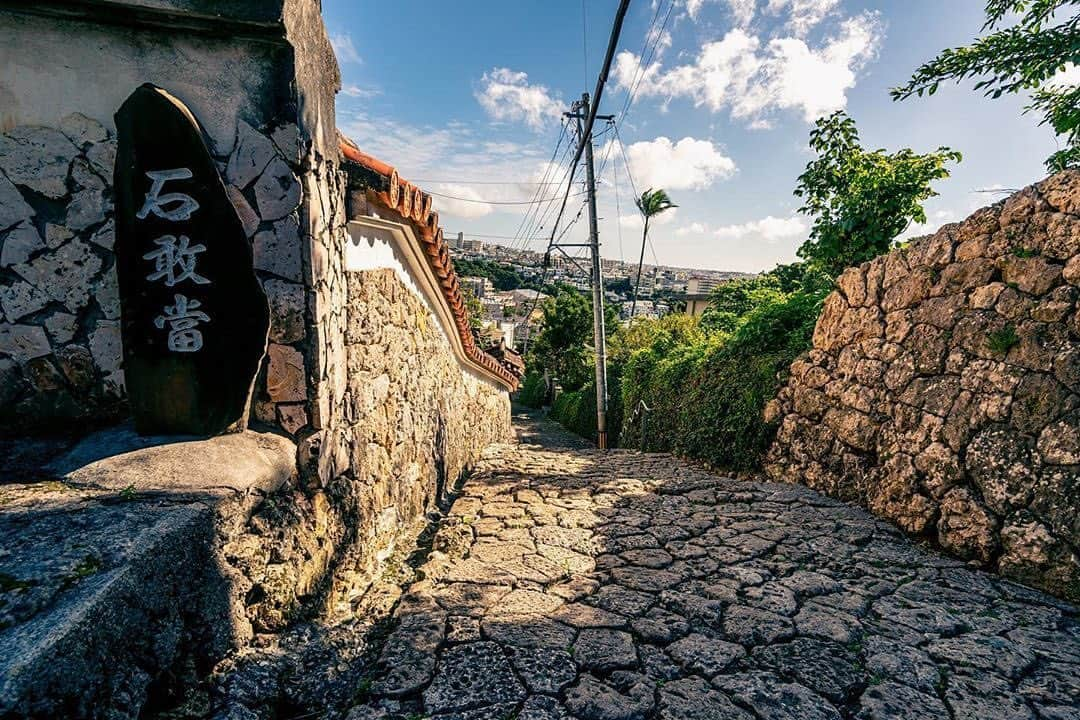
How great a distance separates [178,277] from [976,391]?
4995 mm

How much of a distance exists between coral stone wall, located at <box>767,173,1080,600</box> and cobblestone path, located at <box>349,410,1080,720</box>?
30 cm

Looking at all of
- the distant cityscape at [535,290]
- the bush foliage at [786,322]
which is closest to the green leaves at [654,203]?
the distant cityscape at [535,290]

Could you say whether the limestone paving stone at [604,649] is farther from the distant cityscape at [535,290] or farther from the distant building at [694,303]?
the distant building at [694,303]

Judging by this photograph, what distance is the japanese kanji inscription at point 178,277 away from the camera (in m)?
2.09

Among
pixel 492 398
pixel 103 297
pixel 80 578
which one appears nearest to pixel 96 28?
pixel 103 297

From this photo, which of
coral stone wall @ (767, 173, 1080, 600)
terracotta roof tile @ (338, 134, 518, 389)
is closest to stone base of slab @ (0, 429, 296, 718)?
terracotta roof tile @ (338, 134, 518, 389)

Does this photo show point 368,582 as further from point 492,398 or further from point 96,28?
point 492,398

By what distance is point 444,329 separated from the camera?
6160 mm

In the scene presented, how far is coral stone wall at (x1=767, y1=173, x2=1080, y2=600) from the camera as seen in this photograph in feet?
10.1

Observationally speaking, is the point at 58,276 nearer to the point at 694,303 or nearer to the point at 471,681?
the point at 471,681

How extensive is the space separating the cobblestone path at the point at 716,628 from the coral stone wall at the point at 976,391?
30 centimetres

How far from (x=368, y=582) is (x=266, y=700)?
3.94ft

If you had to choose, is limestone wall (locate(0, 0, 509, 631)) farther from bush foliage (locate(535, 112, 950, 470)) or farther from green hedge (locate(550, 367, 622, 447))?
green hedge (locate(550, 367, 622, 447))

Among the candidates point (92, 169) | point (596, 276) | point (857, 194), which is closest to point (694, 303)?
point (596, 276)
